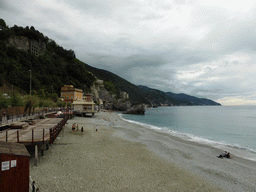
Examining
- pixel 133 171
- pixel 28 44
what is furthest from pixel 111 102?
pixel 133 171

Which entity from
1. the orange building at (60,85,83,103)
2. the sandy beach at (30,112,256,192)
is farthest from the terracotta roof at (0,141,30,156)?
the orange building at (60,85,83,103)

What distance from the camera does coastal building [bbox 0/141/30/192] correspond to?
23.8ft

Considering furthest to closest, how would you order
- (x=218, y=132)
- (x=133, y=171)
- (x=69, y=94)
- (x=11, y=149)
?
(x=69, y=94), (x=218, y=132), (x=133, y=171), (x=11, y=149)

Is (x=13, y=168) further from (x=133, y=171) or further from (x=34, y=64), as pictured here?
(x=34, y=64)

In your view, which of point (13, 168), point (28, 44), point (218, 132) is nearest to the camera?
point (13, 168)

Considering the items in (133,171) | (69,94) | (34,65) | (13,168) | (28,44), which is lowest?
(133,171)

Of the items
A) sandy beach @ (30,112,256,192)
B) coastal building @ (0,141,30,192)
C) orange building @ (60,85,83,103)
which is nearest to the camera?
coastal building @ (0,141,30,192)

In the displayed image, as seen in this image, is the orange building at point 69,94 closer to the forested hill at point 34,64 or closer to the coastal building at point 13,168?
the forested hill at point 34,64

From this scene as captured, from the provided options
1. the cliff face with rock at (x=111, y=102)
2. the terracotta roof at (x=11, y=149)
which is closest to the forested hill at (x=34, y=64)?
the cliff face with rock at (x=111, y=102)

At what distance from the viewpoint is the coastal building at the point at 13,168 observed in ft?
23.8

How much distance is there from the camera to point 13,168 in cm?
759

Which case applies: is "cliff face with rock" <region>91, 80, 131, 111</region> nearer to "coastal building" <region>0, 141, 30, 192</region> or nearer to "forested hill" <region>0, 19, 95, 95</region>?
"forested hill" <region>0, 19, 95, 95</region>

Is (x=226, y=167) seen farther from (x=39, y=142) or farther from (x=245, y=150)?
(x=39, y=142)

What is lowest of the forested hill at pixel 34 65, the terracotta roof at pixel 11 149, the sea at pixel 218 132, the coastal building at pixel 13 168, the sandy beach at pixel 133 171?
the sea at pixel 218 132
